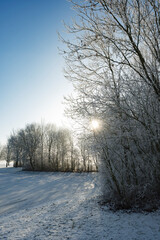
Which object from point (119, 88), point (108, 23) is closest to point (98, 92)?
point (119, 88)

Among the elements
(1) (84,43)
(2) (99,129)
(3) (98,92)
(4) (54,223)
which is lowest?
(4) (54,223)

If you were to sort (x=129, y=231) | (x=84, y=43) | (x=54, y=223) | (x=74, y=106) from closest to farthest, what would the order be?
(x=129, y=231) → (x=84, y=43) → (x=54, y=223) → (x=74, y=106)

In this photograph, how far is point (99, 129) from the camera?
5.48 metres

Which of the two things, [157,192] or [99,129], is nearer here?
[157,192]

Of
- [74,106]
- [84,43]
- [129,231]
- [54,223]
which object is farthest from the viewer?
[74,106]

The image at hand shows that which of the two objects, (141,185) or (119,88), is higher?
(119,88)

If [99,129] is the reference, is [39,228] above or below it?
below

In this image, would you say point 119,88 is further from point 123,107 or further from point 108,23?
point 108,23

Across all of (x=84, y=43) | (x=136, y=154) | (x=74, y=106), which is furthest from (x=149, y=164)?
(x=84, y=43)

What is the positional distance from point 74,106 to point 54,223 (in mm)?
3695

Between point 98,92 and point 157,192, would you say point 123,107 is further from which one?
point 157,192

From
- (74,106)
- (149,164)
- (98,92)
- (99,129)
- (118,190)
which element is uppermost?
(98,92)

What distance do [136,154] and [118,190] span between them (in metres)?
1.55

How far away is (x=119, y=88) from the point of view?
4078 millimetres
